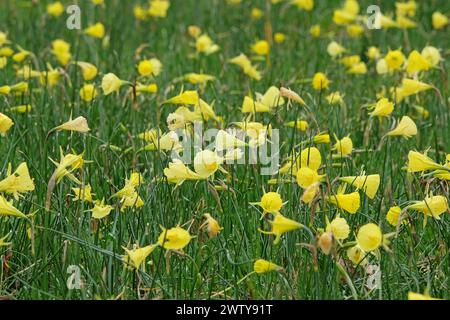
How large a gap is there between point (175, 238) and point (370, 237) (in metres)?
0.47

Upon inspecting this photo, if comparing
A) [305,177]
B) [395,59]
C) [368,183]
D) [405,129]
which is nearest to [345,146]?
[405,129]

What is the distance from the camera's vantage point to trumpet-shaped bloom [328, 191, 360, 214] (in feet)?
8.86

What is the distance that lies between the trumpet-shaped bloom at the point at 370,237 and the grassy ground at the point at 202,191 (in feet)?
0.43

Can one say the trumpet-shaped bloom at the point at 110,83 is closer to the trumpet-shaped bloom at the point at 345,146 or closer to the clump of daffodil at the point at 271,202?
the trumpet-shaped bloom at the point at 345,146

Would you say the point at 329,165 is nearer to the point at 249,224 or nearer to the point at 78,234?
the point at 249,224

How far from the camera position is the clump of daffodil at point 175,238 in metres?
A: 2.46

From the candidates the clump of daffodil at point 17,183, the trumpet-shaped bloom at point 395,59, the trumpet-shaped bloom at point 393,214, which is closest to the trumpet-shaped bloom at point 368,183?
the trumpet-shaped bloom at point 393,214

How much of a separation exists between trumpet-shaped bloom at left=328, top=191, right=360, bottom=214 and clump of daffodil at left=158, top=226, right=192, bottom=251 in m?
0.44

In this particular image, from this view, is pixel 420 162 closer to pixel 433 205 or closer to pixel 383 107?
pixel 433 205

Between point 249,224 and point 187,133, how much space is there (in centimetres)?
46

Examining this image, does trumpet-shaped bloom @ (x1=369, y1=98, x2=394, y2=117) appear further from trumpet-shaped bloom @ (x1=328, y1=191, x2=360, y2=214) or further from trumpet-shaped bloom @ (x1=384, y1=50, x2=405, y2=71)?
trumpet-shaped bloom @ (x1=384, y1=50, x2=405, y2=71)

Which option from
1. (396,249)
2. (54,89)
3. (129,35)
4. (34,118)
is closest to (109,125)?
(34,118)

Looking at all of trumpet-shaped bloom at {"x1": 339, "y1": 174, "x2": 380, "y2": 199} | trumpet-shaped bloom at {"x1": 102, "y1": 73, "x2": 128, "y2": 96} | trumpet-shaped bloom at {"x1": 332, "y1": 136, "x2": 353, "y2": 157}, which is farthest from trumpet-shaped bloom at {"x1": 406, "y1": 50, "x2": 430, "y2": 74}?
trumpet-shaped bloom at {"x1": 339, "y1": 174, "x2": 380, "y2": 199}

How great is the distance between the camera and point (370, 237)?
241 centimetres
